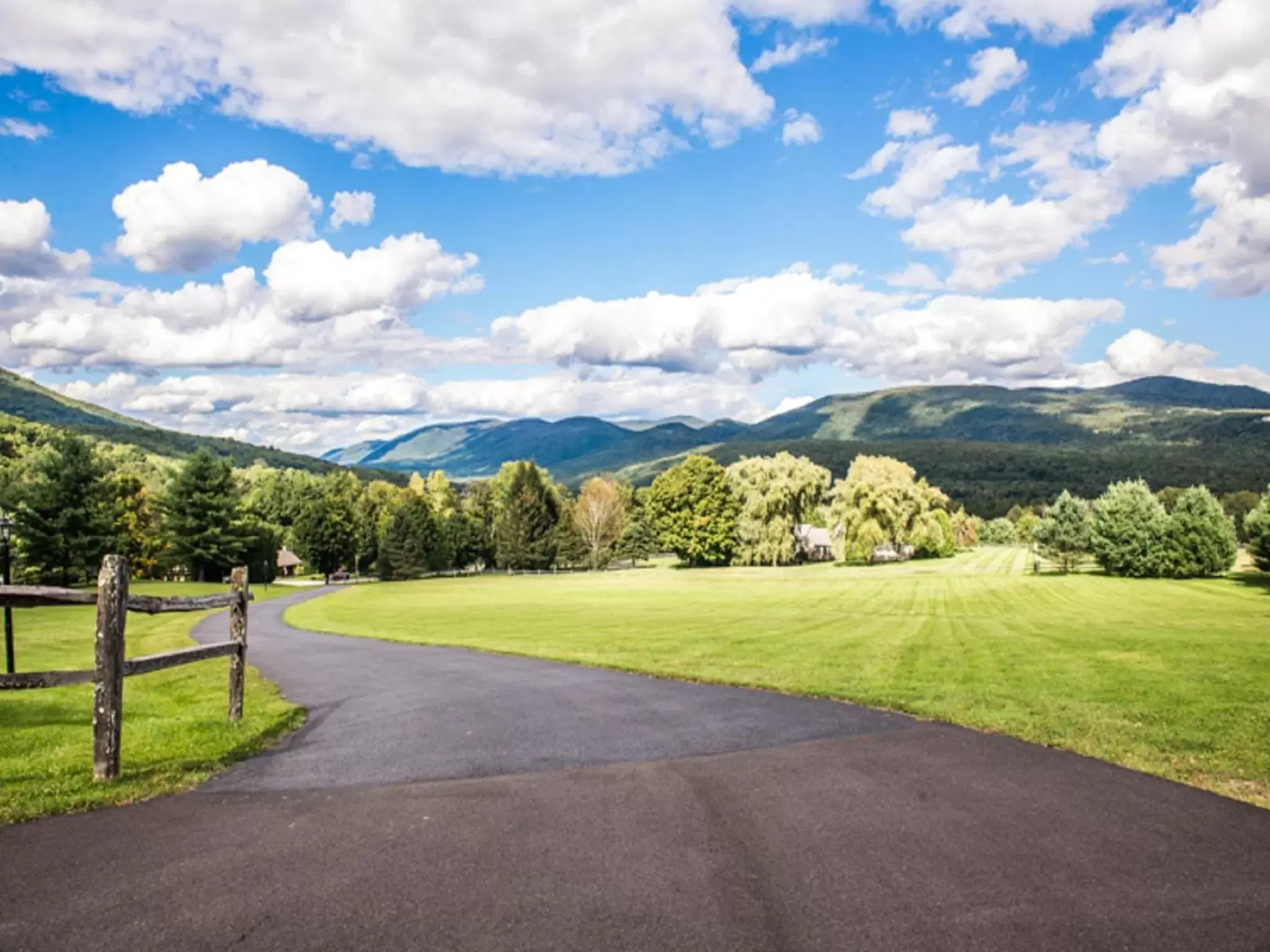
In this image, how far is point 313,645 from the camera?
83.4ft

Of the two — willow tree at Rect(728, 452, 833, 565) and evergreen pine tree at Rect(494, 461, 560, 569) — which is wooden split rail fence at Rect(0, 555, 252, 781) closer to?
willow tree at Rect(728, 452, 833, 565)

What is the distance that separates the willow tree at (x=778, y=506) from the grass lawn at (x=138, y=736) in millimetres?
71188

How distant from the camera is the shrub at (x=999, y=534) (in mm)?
178500

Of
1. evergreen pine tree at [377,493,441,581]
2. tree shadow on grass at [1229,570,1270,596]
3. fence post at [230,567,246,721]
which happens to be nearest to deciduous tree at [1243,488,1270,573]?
tree shadow on grass at [1229,570,1270,596]

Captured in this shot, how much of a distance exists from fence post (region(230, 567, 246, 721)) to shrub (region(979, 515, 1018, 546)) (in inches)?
7275

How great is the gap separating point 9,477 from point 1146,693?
404 feet

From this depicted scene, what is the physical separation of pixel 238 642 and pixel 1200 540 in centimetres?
7288

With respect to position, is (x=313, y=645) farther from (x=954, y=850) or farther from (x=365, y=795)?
(x=954, y=850)

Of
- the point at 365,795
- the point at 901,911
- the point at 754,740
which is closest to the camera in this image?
the point at 901,911

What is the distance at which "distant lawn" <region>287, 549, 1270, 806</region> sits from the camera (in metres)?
10.6

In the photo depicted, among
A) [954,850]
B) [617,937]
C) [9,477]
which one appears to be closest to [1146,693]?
[954,850]

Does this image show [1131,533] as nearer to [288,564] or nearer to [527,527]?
[527,527]

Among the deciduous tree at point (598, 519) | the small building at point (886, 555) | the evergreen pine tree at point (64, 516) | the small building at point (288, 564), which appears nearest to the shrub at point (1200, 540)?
the small building at point (886, 555)

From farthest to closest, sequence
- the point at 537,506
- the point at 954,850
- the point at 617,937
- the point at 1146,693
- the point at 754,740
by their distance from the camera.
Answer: the point at 537,506 < the point at 1146,693 < the point at 754,740 < the point at 954,850 < the point at 617,937
